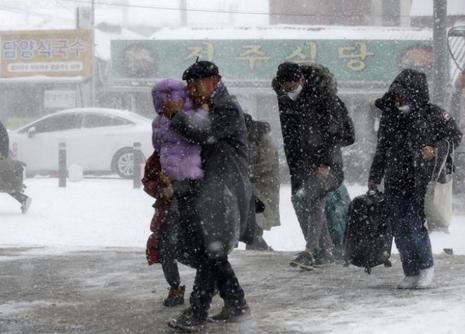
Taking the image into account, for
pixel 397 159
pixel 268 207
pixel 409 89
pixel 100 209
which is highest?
pixel 409 89

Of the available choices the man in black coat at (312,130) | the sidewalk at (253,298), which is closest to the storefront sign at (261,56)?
the sidewalk at (253,298)

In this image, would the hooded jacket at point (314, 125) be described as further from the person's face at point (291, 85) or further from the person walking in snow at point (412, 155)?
the person walking in snow at point (412, 155)

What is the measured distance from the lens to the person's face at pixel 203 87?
5.31 m

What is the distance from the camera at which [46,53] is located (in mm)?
32188

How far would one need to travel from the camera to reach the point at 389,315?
222 inches

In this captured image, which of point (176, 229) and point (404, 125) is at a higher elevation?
point (404, 125)

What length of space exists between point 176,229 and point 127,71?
73.3 feet

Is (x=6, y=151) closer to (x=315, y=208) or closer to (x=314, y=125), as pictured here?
(x=315, y=208)

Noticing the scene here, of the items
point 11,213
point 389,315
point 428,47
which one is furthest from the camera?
point 428,47

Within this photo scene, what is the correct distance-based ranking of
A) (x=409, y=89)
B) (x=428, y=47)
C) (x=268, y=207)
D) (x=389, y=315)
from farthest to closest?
1. (x=428, y=47)
2. (x=268, y=207)
3. (x=409, y=89)
4. (x=389, y=315)

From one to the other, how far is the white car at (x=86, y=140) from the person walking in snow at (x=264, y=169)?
12.9 m

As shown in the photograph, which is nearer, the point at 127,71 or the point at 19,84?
the point at 127,71

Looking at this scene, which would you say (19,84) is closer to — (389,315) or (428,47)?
(428,47)

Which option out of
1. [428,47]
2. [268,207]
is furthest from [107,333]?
[428,47]
